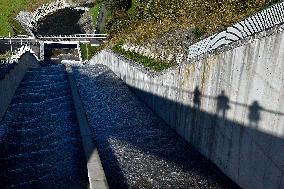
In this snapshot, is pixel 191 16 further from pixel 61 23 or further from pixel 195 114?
pixel 61 23

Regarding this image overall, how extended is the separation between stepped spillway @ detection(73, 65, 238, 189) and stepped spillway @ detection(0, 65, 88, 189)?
1.06 m

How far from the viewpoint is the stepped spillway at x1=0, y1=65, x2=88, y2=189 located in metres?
13.2

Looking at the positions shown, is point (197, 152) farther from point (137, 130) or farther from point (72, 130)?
point (72, 130)

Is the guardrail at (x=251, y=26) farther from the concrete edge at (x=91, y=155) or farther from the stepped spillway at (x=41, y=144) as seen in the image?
the stepped spillway at (x=41, y=144)

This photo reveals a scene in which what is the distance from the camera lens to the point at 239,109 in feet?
40.9

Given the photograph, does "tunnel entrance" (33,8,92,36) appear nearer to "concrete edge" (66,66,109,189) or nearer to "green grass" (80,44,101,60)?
"green grass" (80,44,101,60)

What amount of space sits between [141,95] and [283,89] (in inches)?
513

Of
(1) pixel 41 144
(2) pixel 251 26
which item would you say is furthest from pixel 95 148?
(2) pixel 251 26

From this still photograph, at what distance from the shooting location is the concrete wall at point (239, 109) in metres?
10.8

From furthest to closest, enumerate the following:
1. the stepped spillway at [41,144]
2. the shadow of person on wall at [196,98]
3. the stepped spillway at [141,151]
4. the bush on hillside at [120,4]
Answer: the bush on hillside at [120,4], the shadow of person on wall at [196,98], the stepped spillway at [141,151], the stepped spillway at [41,144]

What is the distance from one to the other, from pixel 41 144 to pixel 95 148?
8.59 ft

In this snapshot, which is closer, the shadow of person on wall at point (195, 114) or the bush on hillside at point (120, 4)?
the shadow of person on wall at point (195, 114)

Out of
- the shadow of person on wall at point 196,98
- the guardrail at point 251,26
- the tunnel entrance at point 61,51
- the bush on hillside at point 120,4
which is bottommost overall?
the tunnel entrance at point 61,51

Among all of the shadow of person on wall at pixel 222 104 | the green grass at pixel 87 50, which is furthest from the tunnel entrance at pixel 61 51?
the shadow of person on wall at pixel 222 104
